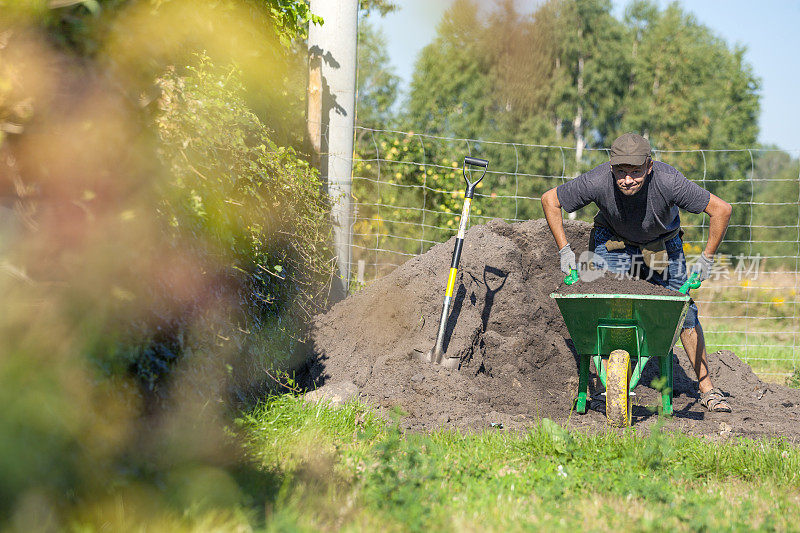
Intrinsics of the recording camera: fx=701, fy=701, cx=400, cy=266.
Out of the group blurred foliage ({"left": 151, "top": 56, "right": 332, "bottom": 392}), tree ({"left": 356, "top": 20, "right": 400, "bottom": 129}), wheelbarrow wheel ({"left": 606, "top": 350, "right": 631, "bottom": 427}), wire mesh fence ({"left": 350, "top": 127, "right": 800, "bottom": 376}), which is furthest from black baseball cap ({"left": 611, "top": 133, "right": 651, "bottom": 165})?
tree ({"left": 356, "top": 20, "right": 400, "bottom": 129})

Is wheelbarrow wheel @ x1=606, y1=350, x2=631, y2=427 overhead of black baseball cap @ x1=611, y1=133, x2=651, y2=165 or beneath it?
beneath

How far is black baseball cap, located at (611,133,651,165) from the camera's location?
396cm

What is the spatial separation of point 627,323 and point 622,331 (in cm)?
5

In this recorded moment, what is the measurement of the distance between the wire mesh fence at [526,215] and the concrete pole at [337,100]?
36 cm

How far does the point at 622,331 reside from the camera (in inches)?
158

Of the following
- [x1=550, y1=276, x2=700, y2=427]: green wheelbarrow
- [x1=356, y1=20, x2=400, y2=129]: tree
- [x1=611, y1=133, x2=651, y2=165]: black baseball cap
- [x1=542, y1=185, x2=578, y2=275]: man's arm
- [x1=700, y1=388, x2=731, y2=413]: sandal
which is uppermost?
[x1=356, y1=20, x2=400, y2=129]: tree

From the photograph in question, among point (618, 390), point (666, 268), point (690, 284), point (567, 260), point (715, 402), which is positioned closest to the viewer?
point (618, 390)

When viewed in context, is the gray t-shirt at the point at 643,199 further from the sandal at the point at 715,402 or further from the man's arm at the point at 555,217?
the sandal at the point at 715,402

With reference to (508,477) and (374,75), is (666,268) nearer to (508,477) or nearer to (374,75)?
(508,477)

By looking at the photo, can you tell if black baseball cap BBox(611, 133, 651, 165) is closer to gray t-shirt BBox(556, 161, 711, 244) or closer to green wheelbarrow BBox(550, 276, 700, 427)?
gray t-shirt BBox(556, 161, 711, 244)

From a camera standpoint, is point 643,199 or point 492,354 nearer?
point 643,199

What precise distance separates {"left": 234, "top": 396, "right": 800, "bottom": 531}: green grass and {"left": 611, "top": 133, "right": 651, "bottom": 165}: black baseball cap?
1512 millimetres

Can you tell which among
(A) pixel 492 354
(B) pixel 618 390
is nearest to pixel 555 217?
(A) pixel 492 354

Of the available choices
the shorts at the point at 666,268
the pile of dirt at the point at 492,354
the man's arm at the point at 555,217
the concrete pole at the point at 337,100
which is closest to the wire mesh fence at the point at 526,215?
the concrete pole at the point at 337,100
